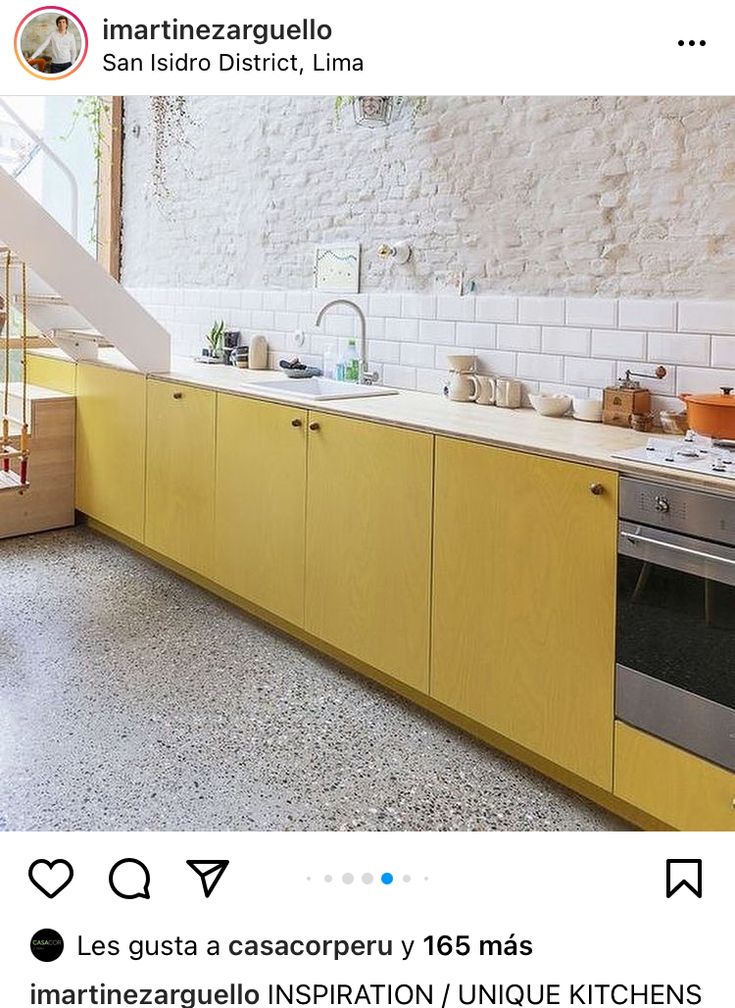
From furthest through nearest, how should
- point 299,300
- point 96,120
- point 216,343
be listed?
1. point 96,120
2. point 216,343
3. point 299,300

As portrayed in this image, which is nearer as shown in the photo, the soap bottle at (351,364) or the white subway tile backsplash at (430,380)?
the white subway tile backsplash at (430,380)

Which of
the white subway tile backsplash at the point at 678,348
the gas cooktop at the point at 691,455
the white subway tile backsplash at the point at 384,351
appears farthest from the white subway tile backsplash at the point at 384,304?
the gas cooktop at the point at 691,455

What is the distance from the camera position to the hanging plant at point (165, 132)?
15.8 feet

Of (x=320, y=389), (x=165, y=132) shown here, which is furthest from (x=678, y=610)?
(x=165, y=132)

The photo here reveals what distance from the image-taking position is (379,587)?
9.28ft

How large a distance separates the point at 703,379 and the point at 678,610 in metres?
0.90

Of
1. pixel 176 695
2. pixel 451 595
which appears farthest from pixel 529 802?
pixel 176 695

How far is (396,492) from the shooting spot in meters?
2.73

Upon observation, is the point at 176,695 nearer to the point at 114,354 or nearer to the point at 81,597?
the point at 81,597

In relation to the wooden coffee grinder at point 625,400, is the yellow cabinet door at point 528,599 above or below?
below

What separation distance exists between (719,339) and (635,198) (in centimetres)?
52

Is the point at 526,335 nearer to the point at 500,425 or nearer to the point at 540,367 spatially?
the point at 540,367

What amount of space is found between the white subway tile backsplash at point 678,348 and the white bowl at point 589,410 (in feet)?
→ 0.68

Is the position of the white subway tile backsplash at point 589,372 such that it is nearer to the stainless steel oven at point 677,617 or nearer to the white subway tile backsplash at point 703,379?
the white subway tile backsplash at point 703,379
